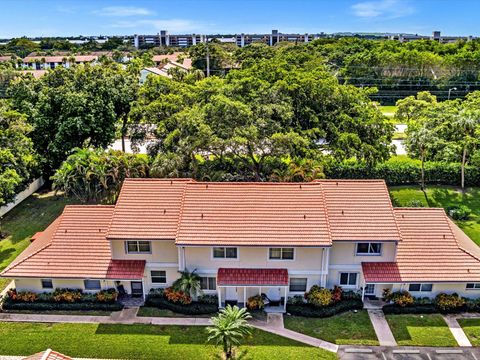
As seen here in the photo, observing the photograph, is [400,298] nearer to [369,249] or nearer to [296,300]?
[369,249]

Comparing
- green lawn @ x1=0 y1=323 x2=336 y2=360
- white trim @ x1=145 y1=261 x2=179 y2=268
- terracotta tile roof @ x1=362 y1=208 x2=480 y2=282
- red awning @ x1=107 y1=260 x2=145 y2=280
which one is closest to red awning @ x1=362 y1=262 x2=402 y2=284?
terracotta tile roof @ x1=362 y1=208 x2=480 y2=282

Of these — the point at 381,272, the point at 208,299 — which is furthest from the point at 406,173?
the point at 208,299

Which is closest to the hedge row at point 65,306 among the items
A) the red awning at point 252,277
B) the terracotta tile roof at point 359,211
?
the red awning at point 252,277

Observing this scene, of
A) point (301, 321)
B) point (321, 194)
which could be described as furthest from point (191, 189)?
point (301, 321)

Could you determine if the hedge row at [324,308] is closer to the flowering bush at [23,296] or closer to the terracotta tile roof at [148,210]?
the terracotta tile roof at [148,210]

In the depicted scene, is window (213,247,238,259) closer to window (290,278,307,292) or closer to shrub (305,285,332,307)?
window (290,278,307,292)

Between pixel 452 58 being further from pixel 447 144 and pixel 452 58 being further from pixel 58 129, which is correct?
pixel 58 129
